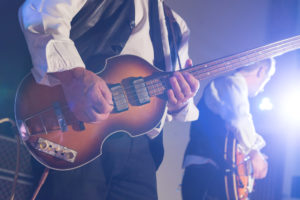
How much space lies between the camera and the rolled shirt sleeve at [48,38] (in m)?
0.94

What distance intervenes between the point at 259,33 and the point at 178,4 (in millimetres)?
1038

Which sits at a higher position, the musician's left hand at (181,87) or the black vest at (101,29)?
the black vest at (101,29)

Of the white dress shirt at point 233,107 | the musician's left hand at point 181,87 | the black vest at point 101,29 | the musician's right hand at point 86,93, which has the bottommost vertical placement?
the white dress shirt at point 233,107

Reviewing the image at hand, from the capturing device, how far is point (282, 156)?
Answer: 8.64ft

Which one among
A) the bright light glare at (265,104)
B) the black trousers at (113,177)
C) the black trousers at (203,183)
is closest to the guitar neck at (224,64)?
the black trousers at (113,177)

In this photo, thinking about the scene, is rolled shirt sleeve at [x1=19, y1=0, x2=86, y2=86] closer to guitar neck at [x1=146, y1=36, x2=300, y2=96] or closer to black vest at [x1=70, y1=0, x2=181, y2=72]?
black vest at [x1=70, y1=0, x2=181, y2=72]

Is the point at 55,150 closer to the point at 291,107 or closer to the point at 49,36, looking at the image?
the point at 49,36

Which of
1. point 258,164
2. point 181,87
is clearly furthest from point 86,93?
point 258,164

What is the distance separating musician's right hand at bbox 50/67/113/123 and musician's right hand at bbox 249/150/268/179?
1622 millimetres

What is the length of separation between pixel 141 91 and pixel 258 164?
151 centimetres

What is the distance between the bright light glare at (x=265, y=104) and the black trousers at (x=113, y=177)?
1705 mm

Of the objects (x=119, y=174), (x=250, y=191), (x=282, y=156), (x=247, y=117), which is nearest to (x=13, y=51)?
(x=119, y=174)

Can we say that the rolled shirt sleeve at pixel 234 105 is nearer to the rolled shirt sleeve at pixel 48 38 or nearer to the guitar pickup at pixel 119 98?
the guitar pickup at pixel 119 98

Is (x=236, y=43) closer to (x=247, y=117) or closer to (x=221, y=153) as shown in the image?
(x=247, y=117)
